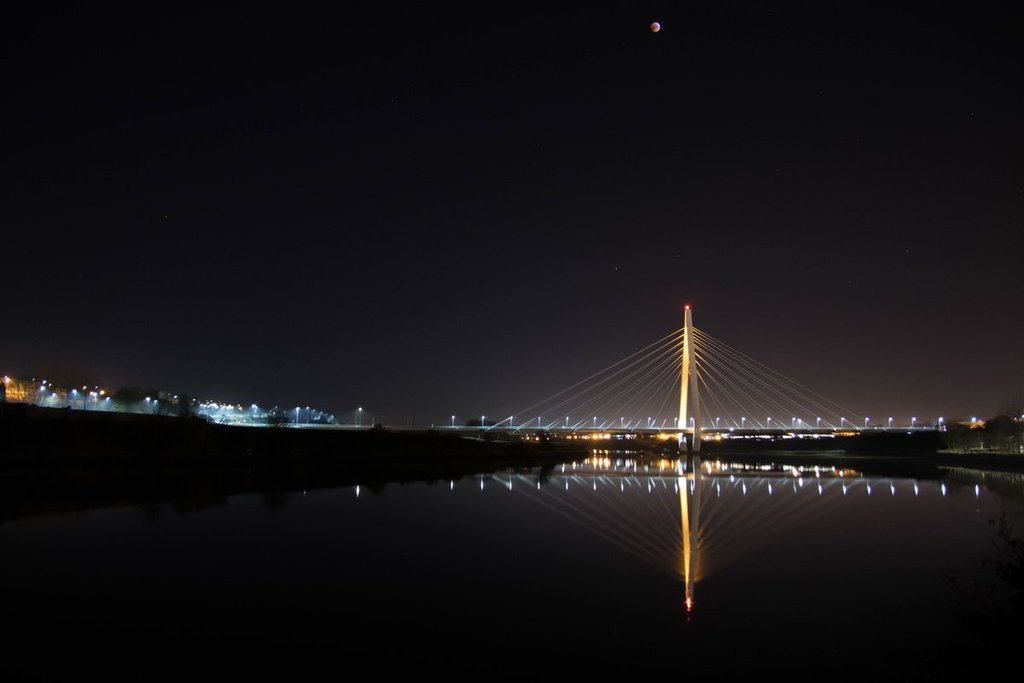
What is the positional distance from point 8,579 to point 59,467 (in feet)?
73.6

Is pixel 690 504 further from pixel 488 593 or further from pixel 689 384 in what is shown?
pixel 689 384

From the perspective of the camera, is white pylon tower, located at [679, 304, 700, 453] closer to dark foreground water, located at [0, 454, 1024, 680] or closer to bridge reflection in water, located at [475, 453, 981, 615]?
bridge reflection in water, located at [475, 453, 981, 615]


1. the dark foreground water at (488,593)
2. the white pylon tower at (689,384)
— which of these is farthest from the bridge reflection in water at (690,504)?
the white pylon tower at (689,384)

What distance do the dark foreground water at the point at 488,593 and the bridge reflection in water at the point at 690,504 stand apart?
0.16 metres

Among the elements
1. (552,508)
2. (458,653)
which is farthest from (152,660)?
(552,508)

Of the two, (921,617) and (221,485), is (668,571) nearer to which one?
(921,617)

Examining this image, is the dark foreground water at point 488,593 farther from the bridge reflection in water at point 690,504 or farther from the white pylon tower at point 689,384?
the white pylon tower at point 689,384

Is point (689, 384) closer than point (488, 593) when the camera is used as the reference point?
No

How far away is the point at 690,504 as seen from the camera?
84.6 ft

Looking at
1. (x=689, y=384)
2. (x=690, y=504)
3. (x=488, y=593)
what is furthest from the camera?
(x=689, y=384)

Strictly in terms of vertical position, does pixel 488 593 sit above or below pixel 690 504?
below

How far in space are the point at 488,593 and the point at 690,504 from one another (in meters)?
16.0

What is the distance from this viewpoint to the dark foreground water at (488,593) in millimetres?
7867

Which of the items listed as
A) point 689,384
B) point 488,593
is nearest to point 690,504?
point 488,593
